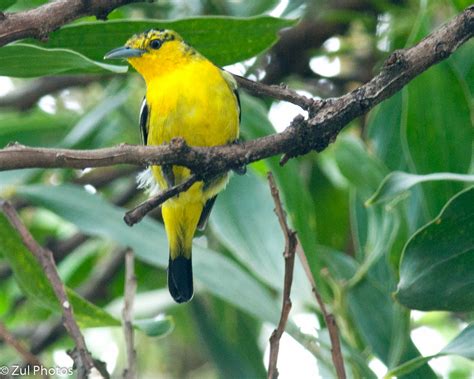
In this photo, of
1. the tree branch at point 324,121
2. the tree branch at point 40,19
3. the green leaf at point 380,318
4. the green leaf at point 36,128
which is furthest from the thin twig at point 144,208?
the green leaf at point 36,128

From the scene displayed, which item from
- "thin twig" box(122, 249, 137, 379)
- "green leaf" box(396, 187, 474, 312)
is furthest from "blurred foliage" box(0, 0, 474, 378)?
"thin twig" box(122, 249, 137, 379)

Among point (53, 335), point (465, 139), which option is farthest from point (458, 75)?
point (53, 335)

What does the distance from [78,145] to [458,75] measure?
1557 mm

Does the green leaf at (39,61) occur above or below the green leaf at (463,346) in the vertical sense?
above

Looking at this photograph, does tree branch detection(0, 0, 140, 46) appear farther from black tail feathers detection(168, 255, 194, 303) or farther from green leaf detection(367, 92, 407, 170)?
green leaf detection(367, 92, 407, 170)

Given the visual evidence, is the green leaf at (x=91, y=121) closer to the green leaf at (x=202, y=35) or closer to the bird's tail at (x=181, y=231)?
the bird's tail at (x=181, y=231)

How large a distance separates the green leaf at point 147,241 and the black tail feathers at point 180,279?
0.06m

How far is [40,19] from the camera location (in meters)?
2.19

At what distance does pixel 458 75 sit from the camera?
3.10 meters

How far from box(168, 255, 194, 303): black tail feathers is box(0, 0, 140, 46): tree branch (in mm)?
1164

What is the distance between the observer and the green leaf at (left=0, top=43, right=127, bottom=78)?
7.73ft

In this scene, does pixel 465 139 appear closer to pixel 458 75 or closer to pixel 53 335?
pixel 458 75

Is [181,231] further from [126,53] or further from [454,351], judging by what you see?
[454,351]

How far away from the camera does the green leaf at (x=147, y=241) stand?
3311mm
